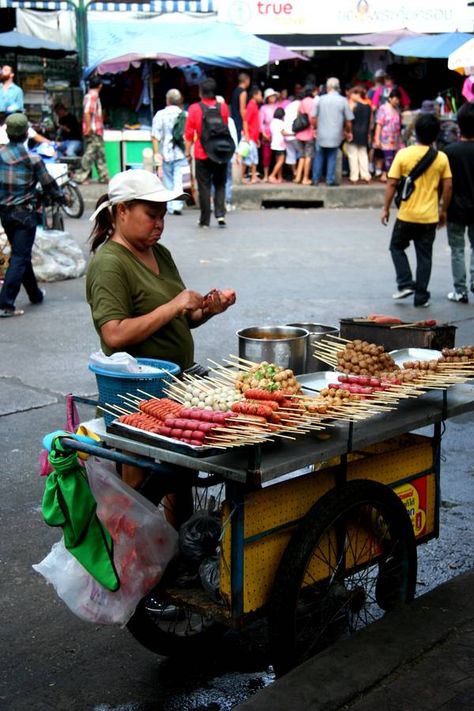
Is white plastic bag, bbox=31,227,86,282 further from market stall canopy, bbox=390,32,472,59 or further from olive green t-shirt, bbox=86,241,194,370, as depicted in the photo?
market stall canopy, bbox=390,32,472,59

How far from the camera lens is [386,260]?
13.7 meters

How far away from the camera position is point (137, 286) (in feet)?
13.0

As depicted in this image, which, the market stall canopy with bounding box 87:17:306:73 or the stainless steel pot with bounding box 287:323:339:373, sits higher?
the market stall canopy with bounding box 87:17:306:73

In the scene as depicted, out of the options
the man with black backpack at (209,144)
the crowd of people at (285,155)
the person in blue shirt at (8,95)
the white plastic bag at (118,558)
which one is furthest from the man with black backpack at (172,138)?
the white plastic bag at (118,558)

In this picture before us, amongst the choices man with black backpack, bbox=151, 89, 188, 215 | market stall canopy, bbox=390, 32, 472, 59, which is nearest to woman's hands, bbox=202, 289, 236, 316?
man with black backpack, bbox=151, 89, 188, 215

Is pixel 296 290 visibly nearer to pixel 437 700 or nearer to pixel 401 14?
pixel 437 700

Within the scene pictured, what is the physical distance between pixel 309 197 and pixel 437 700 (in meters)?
17.7

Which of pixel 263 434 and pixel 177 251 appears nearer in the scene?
pixel 263 434

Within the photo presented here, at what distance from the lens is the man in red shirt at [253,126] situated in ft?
67.9

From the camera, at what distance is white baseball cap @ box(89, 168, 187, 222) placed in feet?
12.8

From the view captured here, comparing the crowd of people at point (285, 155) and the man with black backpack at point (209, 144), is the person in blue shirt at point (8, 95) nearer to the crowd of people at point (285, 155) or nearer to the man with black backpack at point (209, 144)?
the crowd of people at point (285, 155)

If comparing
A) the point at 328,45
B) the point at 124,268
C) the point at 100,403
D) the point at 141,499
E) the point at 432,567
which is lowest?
the point at 432,567

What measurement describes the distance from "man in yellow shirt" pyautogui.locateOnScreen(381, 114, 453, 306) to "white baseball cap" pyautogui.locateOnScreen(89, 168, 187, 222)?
20.6 ft

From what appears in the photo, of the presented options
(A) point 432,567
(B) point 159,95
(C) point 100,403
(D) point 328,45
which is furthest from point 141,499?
(D) point 328,45
